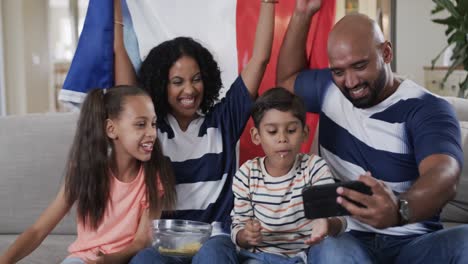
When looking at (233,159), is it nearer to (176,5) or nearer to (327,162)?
(327,162)

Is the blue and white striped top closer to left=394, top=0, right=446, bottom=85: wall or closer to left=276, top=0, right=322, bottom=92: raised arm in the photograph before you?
left=276, top=0, right=322, bottom=92: raised arm

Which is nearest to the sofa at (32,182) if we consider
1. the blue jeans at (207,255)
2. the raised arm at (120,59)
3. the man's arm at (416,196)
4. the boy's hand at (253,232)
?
the raised arm at (120,59)

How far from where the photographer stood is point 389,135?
1.63 metres

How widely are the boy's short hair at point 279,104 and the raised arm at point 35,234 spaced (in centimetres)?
58

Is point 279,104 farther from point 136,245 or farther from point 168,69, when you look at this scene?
point 136,245

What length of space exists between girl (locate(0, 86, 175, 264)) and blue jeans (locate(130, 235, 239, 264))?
90 millimetres

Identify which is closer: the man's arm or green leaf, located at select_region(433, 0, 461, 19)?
the man's arm

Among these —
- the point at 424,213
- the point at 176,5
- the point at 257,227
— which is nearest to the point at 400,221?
the point at 424,213

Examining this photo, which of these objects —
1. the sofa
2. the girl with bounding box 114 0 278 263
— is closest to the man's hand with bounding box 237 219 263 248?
the girl with bounding box 114 0 278 263

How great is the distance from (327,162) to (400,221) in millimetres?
530

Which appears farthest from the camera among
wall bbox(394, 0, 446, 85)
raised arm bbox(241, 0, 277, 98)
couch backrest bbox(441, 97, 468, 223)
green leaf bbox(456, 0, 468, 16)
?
wall bbox(394, 0, 446, 85)

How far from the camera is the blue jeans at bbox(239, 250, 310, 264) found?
1.53 m

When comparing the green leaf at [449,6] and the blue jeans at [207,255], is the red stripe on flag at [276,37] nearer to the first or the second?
the blue jeans at [207,255]

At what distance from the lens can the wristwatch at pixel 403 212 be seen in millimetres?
1243
